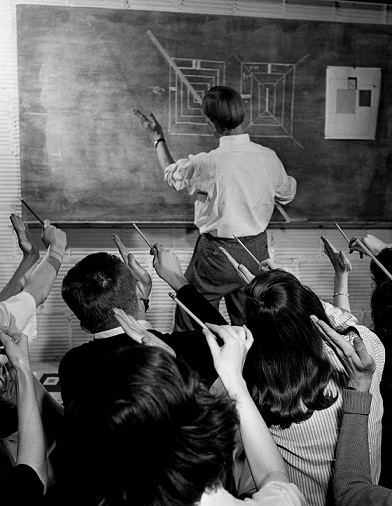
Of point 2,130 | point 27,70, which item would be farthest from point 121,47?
point 2,130

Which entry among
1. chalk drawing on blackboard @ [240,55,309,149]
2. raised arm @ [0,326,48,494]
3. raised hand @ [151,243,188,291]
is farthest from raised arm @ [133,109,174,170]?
raised arm @ [0,326,48,494]

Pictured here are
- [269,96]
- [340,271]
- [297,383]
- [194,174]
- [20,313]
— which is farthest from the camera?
[269,96]

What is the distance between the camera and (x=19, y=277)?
222cm

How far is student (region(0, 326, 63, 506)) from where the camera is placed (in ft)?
3.41

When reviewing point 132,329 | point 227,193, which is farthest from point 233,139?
point 132,329

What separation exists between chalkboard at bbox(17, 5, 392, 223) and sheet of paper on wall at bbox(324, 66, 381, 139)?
4cm

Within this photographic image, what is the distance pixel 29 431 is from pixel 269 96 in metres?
2.71

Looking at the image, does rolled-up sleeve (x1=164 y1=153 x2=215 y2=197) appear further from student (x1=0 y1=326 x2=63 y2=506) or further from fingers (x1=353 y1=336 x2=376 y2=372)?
fingers (x1=353 y1=336 x2=376 y2=372)

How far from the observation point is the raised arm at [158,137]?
317 cm

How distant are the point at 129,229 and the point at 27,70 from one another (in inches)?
40.4

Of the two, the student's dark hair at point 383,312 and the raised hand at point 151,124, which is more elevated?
the raised hand at point 151,124

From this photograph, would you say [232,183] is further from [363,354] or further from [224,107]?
[363,354]

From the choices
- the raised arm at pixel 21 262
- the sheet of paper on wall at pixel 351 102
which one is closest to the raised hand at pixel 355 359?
the raised arm at pixel 21 262

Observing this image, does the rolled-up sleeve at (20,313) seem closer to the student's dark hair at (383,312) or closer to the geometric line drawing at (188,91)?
the student's dark hair at (383,312)
